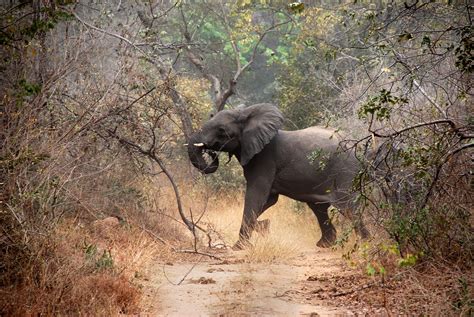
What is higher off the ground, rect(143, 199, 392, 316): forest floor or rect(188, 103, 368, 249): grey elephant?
rect(188, 103, 368, 249): grey elephant

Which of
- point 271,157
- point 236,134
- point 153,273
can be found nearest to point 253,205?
point 271,157

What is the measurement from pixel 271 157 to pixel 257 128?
1.91 feet

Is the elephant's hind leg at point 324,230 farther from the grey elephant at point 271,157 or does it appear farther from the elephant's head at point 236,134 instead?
the elephant's head at point 236,134

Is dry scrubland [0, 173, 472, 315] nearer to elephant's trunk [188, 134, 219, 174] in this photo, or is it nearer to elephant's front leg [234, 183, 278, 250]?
elephant's front leg [234, 183, 278, 250]

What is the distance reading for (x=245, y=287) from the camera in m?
8.49

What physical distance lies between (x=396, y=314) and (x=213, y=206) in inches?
413

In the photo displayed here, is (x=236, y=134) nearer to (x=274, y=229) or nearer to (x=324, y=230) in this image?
(x=274, y=229)

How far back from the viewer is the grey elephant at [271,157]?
1295 cm

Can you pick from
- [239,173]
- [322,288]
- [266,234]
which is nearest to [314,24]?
[239,173]

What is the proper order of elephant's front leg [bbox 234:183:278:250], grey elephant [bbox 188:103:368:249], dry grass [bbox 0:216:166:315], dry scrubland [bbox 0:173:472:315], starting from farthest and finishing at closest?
grey elephant [bbox 188:103:368:249] < elephant's front leg [bbox 234:183:278:250] < dry scrubland [bbox 0:173:472:315] < dry grass [bbox 0:216:166:315]

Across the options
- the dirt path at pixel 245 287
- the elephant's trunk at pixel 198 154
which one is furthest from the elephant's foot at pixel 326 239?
the elephant's trunk at pixel 198 154

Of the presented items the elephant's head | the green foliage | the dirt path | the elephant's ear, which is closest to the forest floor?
the dirt path

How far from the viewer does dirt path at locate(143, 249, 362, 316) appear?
7469 millimetres

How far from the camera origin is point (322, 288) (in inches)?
345
